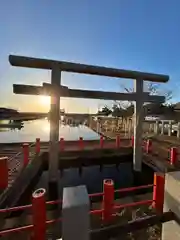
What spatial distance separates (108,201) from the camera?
3.60m

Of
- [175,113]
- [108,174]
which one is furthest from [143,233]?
[108,174]

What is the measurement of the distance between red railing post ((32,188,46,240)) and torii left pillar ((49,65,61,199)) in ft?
10.8

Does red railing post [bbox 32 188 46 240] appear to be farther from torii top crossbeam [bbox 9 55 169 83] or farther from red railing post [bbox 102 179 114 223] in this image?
torii top crossbeam [bbox 9 55 169 83]

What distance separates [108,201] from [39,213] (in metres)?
1.48

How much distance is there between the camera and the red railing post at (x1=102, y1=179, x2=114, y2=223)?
3.52 metres

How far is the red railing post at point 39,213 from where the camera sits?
2633 millimetres

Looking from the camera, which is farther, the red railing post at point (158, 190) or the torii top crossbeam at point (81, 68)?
the torii top crossbeam at point (81, 68)

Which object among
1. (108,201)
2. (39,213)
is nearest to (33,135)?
(108,201)

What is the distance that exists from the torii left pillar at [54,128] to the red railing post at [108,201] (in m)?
2.83

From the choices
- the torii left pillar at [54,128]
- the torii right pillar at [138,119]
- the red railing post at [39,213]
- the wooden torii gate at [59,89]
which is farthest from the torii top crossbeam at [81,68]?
the red railing post at [39,213]

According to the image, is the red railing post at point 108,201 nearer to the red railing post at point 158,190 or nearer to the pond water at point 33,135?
the red railing post at point 158,190

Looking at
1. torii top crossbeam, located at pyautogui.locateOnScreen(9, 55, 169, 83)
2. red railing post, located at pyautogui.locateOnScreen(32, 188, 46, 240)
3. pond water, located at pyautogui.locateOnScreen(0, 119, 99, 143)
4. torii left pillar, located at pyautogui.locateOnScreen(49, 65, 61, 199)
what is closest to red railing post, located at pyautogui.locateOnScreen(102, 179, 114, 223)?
red railing post, located at pyautogui.locateOnScreen(32, 188, 46, 240)

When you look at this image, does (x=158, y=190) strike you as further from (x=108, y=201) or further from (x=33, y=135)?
(x=33, y=135)

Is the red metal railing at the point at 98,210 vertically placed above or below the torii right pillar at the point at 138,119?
below
